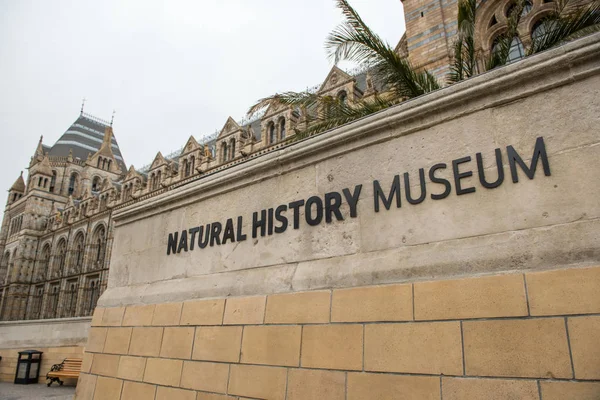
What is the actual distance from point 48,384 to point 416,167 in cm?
1338

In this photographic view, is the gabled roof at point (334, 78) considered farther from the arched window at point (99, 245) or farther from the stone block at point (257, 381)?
the arched window at point (99, 245)

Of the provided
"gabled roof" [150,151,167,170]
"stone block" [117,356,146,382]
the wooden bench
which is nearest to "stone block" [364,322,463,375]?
"stone block" [117,356,146,382]

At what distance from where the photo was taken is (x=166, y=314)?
16.9 ft

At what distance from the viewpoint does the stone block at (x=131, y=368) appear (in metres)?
5.17

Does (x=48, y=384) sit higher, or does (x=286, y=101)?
(x=286, y=101)

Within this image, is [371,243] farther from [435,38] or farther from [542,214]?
[435,38]

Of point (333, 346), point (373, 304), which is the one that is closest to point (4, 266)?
point (333, 346)

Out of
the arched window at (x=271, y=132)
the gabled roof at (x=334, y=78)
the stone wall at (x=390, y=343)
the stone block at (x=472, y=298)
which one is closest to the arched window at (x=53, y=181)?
the arched window at (x=271, y=132)

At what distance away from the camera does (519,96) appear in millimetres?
3367

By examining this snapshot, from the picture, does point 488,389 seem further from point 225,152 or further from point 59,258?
point 59,258

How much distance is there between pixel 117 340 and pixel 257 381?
9.08 feet

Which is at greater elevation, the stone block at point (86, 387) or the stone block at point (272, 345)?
the stone block at point (272, 345)

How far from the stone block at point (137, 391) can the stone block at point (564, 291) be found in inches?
169

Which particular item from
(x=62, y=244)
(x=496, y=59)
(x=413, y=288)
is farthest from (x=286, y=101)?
(x=62, y=244)
